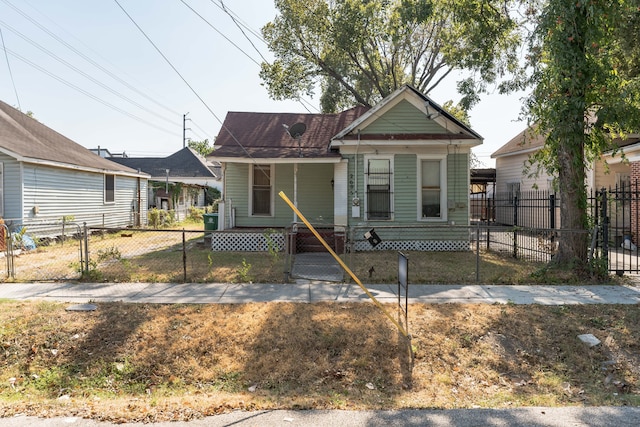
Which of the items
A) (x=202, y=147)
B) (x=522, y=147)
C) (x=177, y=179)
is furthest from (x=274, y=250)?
(x=202, y=147)

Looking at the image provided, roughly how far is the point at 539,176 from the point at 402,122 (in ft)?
34.1

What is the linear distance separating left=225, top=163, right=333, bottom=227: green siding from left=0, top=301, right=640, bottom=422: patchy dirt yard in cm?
810

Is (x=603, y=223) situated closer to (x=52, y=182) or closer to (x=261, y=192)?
(x=261, y=192)

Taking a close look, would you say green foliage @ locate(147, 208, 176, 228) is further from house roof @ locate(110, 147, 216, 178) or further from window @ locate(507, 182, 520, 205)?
window @ locate(507, 182, 520, 205)

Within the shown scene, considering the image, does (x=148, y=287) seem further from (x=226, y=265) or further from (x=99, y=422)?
(x=99, y=422)

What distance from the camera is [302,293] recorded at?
23.9 feet

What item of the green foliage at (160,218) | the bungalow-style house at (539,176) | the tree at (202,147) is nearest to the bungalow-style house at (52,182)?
the green foliage at (160,218)

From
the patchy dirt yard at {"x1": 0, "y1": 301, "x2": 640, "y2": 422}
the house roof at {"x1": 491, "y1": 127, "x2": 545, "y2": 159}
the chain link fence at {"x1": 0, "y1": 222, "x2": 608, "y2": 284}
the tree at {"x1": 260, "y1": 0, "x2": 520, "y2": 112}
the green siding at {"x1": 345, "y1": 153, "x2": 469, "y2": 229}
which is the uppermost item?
the tree at {"x1": 260, "y1": 0, "x2": 520, "y2": 112}

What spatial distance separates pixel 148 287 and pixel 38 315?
1.94 m

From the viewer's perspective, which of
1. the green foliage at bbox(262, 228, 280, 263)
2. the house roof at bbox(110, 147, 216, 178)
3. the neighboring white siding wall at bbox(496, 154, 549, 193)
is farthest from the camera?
the house roof at bbox(110, 147, 216, 178)

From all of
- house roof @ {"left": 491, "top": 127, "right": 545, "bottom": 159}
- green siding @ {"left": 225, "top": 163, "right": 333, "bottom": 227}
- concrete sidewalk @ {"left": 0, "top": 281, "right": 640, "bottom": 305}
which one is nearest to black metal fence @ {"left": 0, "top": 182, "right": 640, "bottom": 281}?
concrete sidewalk @ {"left": 0, "top": 281, "right": 640, "bottom": 305}

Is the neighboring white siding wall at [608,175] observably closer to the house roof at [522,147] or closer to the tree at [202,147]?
the house roof at [522,147]

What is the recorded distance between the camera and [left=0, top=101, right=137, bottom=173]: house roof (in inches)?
535

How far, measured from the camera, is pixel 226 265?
9.83 metres
